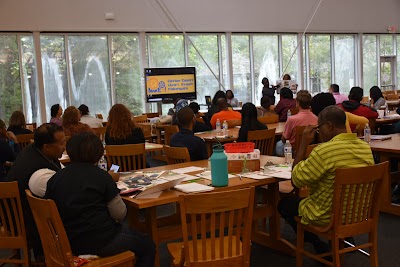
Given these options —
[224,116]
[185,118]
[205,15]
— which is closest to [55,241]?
[185,118]

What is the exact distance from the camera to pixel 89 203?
8.84 ft

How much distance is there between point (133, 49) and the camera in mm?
12133

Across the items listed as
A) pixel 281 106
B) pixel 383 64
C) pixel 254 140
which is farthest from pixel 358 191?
pixel 383 64

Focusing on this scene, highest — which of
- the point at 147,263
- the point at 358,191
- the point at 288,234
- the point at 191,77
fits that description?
the point at 191,77

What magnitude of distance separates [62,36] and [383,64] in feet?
36.2

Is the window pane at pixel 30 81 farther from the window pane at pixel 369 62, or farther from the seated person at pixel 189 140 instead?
the window pane at pixel 369 62

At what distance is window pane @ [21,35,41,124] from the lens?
1092 centimetres

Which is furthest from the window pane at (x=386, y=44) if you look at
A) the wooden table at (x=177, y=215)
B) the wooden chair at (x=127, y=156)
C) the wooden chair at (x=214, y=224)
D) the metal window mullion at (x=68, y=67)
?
the wooden chair at (x=214, y=224)

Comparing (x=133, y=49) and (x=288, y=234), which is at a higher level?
(x=133, y=49)

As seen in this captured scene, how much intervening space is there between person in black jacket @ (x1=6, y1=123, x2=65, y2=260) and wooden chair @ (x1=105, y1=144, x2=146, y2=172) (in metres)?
1.46

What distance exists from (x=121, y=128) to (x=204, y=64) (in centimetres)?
812

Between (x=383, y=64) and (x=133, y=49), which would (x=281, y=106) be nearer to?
(x=133, y=49)

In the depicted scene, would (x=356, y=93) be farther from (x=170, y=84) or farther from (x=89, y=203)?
(x=170, y=84)

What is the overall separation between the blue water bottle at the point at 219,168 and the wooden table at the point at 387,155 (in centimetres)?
218
